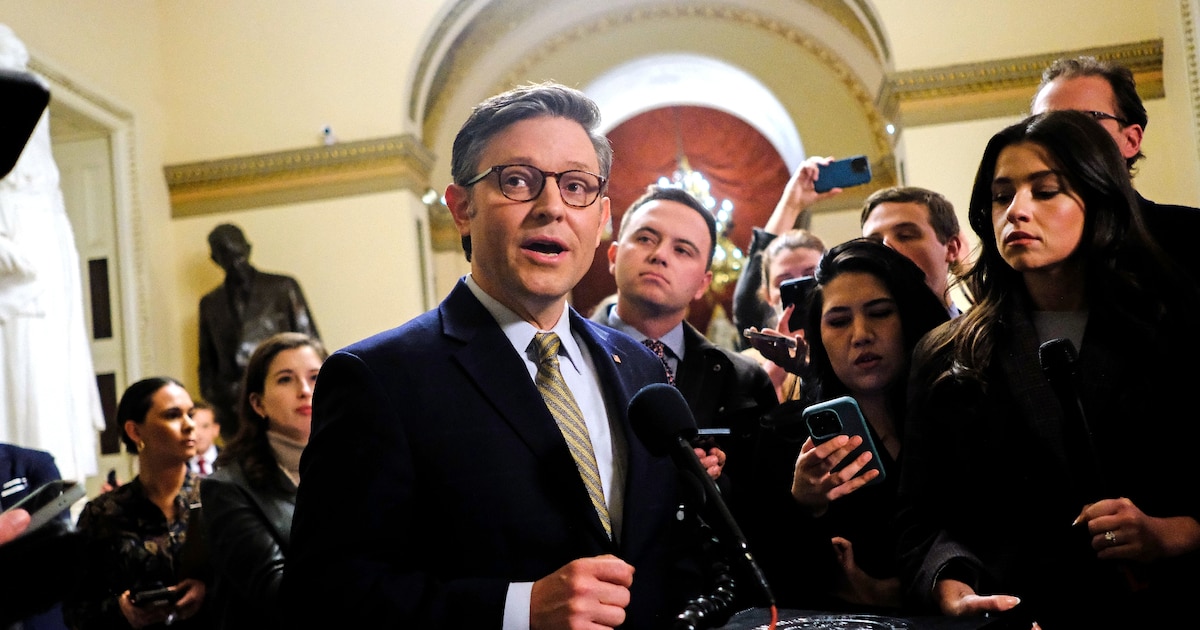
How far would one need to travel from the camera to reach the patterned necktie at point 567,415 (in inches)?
69.0

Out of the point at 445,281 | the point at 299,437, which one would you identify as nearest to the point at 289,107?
the point at 445,281

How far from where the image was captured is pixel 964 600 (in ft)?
6.29

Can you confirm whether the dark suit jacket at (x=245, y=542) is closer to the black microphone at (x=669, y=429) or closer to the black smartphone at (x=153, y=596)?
the black smartphone at (x=153, y=596)

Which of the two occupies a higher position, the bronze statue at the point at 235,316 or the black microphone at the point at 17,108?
the bronze statue at the point at 235,316

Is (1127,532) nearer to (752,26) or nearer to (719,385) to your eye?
(719,385)

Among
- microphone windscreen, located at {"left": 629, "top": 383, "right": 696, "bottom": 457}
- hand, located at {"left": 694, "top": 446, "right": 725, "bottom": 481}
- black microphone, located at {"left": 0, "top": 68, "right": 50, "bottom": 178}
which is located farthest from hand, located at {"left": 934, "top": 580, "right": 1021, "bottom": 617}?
black microphone, located at {"left": 0, "top": 68, "right": 50, "bottom": 178}

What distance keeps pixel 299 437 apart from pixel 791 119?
27.6 ft

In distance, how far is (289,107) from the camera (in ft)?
30.4

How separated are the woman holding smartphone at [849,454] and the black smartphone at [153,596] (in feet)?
6.81

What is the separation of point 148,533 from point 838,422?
9.19 feet

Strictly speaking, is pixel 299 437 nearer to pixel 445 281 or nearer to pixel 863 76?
pixel 445 281

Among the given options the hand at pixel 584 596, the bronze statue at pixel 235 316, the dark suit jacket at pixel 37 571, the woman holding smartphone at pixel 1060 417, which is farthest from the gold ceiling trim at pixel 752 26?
the dark suit jacket at pixel 37 571

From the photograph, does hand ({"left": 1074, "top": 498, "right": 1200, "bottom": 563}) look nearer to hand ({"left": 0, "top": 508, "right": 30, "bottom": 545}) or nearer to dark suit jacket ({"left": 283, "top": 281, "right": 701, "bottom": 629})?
dark suit jacket ({"left": 283, "top": 281, "right": 701, "bottom": 629})

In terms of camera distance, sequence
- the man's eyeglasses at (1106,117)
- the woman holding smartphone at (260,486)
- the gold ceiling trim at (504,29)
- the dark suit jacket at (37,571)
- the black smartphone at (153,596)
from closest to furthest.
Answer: the dark suit jacket at (37,571) → the man's eyeglasses at (1106,117) → the woman holding smartphone at (260,486) → the black smartphone at (153,596) → the gold ceiling trim at (504,29)
